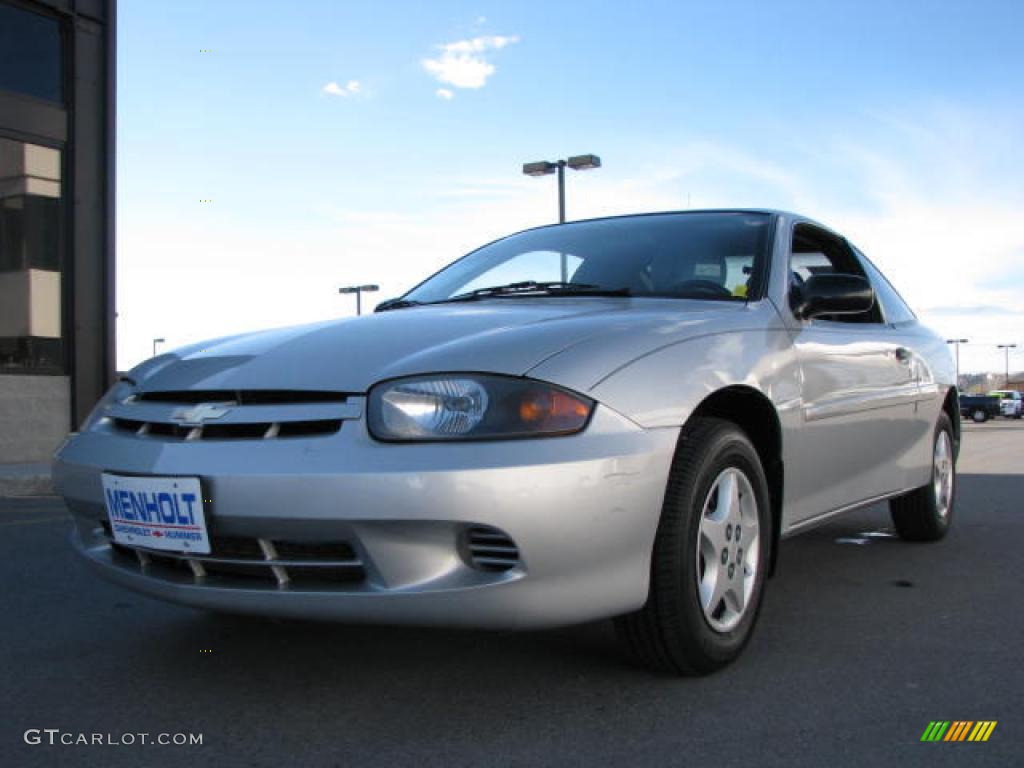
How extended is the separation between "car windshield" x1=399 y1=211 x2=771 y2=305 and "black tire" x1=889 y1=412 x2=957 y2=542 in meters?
1.83

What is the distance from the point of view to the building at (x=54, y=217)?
10273 millimetres

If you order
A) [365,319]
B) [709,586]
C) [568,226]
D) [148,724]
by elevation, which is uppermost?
[568,226]

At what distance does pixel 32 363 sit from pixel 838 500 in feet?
30.3

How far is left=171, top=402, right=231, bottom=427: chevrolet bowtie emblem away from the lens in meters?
2.46

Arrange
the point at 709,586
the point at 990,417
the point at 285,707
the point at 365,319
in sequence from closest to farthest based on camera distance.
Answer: the point at 285,707, the point at 709,586, the point at 365,319, the point at 990,417

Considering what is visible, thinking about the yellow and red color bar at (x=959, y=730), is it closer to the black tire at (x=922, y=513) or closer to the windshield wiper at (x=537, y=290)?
the windshield wiper at (x=537, y=290)

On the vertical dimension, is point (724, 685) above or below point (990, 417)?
above

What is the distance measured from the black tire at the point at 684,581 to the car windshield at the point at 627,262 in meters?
0.75

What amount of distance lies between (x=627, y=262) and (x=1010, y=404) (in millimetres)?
49458

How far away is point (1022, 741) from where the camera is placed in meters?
2.26

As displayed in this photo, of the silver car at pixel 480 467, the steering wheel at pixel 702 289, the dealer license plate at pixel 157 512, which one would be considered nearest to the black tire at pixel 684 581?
the silver car at pixel 480 467

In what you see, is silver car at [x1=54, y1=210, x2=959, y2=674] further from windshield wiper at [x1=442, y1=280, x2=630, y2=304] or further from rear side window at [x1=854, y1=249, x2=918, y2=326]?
rear side window at [x1=854, y1=249, x2=918, y2=326]

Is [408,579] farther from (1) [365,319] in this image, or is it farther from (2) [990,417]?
(2) [990,417]

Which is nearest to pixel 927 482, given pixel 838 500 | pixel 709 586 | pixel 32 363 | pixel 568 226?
pixel 838 500
